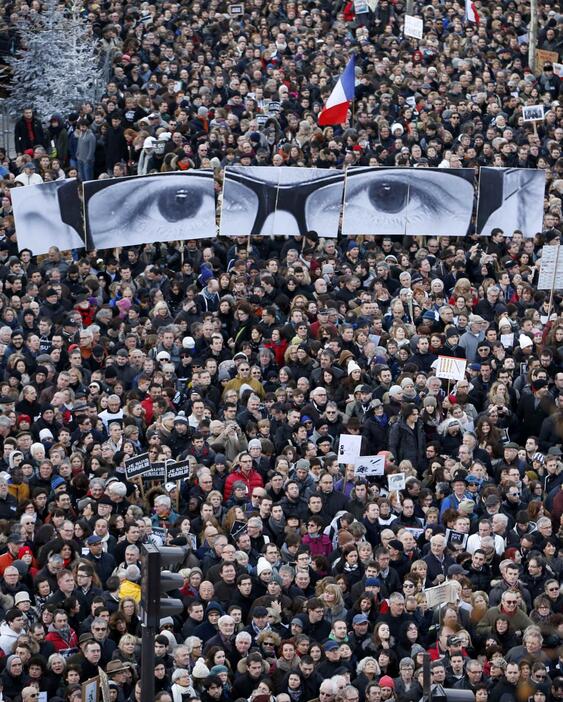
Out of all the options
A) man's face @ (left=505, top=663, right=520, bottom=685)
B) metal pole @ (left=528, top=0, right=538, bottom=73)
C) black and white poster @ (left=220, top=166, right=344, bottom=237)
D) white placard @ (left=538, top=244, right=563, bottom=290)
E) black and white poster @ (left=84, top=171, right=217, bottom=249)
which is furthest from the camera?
metal pole @ (left=528, top=0, right=538, bottom=73)

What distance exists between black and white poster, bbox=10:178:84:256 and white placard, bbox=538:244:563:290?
6.06 m

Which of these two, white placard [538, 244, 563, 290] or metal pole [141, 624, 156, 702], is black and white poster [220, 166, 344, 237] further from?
metal pole [141, 624, 156, 702]

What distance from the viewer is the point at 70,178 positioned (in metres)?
24.7

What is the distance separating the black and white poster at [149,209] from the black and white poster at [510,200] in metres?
3.92

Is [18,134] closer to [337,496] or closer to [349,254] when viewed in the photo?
[349,254]

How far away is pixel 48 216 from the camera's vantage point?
80.2 feet

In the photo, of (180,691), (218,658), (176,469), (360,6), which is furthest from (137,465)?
(360,6)

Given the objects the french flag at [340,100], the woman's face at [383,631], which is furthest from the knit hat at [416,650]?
the french flag at [340,100]

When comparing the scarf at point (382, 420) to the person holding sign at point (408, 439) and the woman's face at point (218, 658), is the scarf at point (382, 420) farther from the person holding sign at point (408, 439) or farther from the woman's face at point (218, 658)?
the woman's face at point (218, 658)

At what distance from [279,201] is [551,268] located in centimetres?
417

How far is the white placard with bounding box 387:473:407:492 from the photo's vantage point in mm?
18750

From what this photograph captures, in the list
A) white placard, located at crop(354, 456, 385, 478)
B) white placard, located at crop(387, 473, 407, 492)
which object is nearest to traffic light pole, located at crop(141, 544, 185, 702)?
white placard, located at crop(387, 473, 407, 492)

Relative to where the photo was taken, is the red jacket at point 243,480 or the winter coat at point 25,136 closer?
the red jacket at point 243,480

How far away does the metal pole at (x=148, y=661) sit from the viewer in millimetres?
11531
